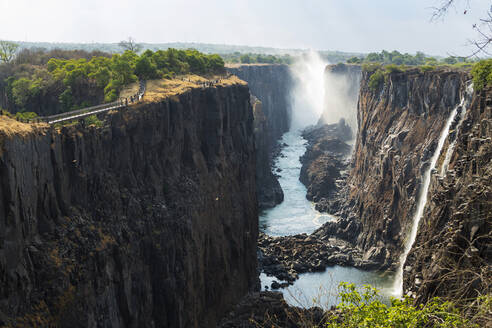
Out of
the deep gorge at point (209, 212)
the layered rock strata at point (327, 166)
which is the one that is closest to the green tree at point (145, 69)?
the deep gorge at point (209, 212)

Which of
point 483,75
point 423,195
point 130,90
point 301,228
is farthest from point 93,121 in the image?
point 301,228

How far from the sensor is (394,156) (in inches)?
2982

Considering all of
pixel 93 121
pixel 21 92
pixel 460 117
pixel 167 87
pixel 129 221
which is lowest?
pixel 129 221

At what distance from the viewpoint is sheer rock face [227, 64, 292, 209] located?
107m

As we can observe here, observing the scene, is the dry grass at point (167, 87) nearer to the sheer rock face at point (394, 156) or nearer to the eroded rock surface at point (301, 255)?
the eroded rock surface at point (301, 255)

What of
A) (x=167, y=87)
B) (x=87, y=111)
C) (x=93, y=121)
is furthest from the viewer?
(x=167, y=87)

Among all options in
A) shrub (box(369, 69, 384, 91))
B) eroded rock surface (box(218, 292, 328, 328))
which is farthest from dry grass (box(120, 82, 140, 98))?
shrub (box(369, 69, 384, 91))

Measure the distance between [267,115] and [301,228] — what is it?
3252 inches

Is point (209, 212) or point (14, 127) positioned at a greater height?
point (14, 127)

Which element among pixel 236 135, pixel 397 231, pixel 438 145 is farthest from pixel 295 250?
pixel 438 145

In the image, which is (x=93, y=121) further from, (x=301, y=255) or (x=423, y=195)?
(x=423, y=195)

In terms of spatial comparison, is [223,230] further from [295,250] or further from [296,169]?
[296,169]

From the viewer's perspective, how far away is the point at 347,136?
14425cm

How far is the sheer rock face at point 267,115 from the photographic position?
107m
